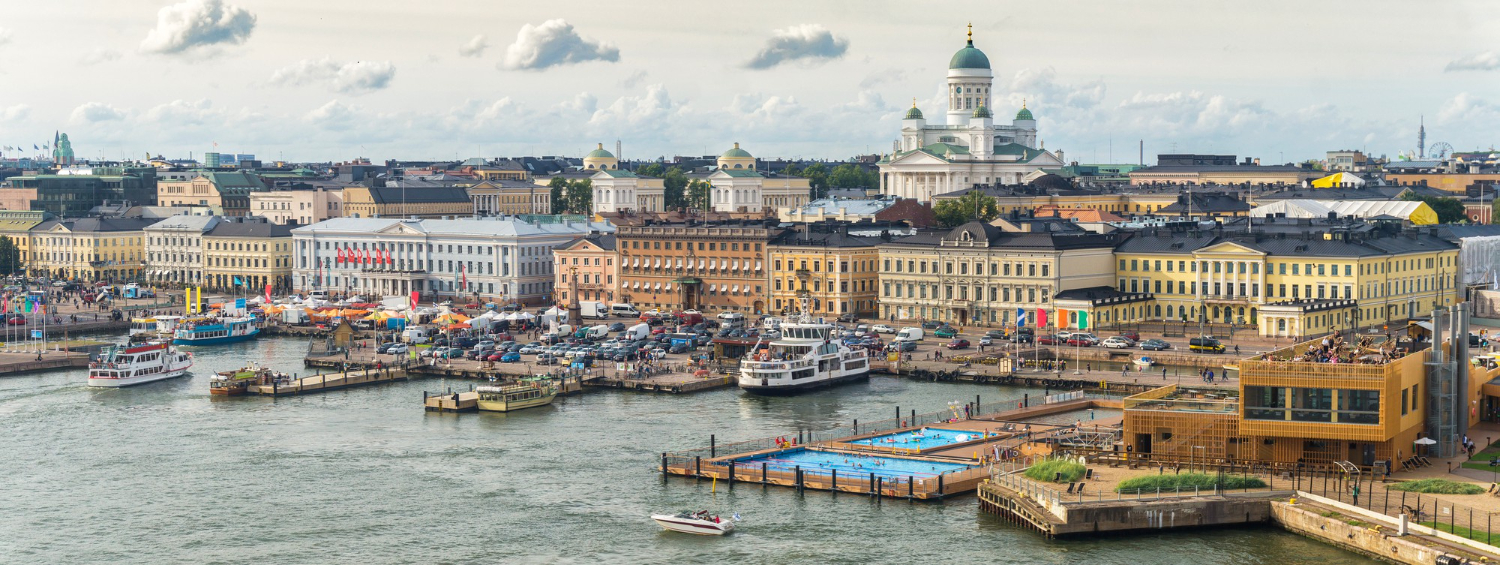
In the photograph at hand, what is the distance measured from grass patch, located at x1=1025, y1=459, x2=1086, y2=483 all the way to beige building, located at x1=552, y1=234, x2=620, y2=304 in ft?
181

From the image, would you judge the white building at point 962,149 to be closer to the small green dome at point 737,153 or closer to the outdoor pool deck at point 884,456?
the small green dome at point 737,153

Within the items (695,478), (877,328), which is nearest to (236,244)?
(877,328)

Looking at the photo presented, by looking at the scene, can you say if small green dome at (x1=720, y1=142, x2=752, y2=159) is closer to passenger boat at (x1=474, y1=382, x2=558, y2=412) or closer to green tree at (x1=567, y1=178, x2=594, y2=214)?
green tree at (x1=567, y1=178, x2=594, y2=214)

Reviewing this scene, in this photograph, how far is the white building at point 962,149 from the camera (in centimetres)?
15400

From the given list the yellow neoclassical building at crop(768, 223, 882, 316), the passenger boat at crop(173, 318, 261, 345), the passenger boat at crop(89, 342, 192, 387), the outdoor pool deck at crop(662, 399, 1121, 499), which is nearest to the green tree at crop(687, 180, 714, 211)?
the yellow neoclassical building at crop(768, 223, 882, 316)

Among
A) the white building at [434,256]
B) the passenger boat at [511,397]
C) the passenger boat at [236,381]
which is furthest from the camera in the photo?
the white building at [434,256]

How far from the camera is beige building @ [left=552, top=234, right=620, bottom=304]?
322ft

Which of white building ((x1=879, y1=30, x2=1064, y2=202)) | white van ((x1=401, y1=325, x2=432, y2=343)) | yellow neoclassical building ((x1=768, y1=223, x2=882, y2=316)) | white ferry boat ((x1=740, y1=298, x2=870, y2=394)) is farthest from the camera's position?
white building ((x1=879, y1=30, x2=1064, y2=202))

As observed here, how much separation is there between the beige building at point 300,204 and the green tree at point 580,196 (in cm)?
2097

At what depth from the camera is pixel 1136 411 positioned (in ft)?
146

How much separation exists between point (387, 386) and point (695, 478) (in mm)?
24203

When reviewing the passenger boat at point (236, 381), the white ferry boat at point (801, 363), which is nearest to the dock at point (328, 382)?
the passenger boat at point (236, 381)

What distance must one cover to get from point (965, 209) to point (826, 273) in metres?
28.3

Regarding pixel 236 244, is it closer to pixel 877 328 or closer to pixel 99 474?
pixel 877 328
